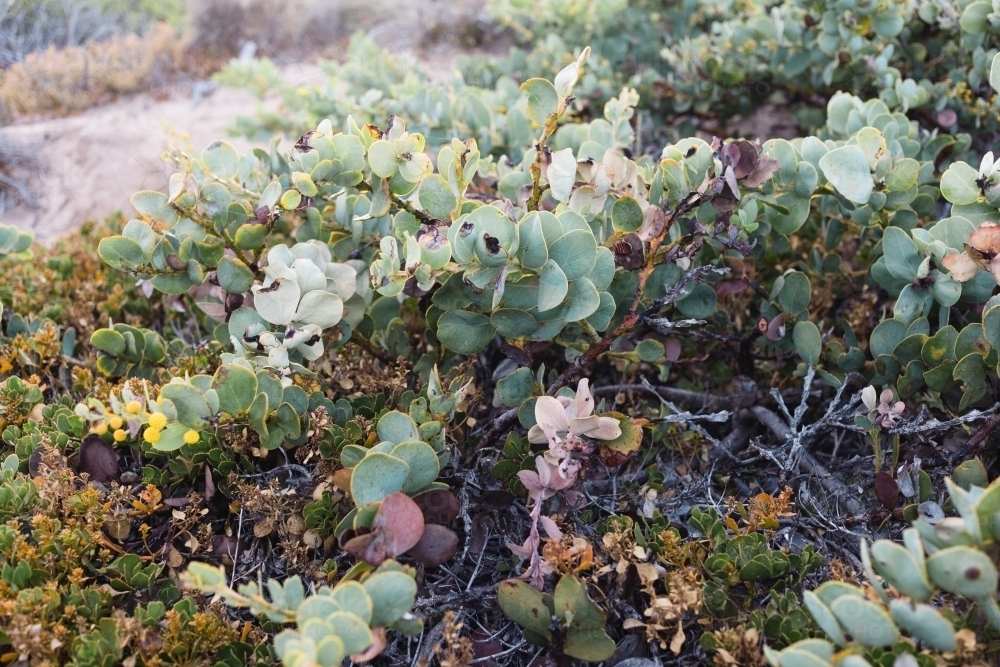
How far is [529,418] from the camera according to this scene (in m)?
1.39

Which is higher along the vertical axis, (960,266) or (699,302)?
(960,266)

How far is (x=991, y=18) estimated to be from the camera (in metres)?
1.81

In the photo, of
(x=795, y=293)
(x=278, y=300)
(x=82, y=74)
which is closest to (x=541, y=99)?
(x=278, y=300)

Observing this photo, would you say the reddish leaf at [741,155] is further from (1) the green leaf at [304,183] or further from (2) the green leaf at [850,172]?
(1) the green leaf at [304,183]

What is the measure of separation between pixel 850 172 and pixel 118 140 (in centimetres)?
460

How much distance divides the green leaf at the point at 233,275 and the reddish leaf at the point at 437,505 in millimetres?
673

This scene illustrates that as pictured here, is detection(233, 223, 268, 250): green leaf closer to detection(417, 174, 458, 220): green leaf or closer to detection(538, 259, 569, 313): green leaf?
detection(417, 174, 458, 220): green leaf

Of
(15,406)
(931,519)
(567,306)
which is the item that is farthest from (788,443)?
(15,406)

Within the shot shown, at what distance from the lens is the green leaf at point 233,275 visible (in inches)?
60.1

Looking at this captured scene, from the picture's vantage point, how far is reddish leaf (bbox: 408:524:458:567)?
3.69 feet

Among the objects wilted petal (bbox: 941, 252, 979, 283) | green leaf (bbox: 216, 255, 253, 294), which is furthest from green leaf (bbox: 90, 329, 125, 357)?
wilted petal (bbox: 941, 252, 979, 283)

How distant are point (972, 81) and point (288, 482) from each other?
226 centimetres

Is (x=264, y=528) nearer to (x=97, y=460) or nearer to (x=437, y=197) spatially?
(x=97, y=460)

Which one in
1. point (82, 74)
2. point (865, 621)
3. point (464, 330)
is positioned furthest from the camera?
point (82, 74)
